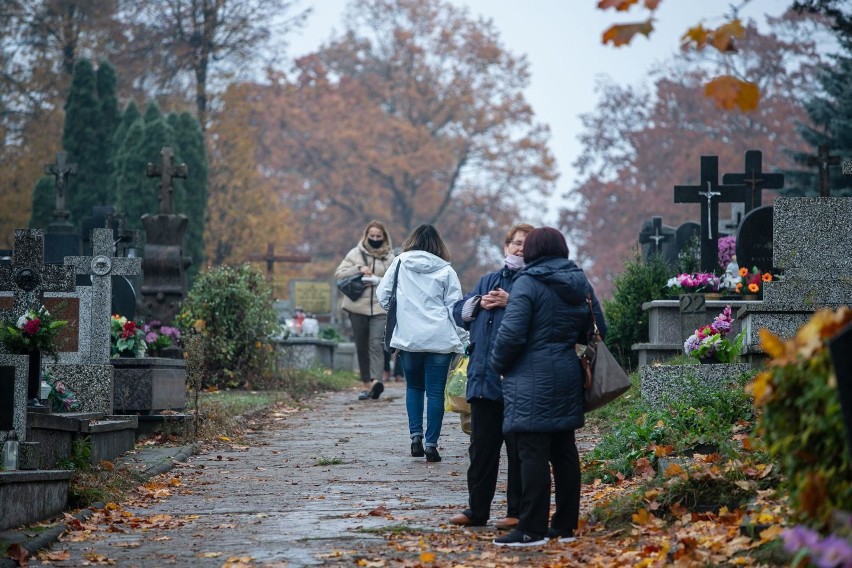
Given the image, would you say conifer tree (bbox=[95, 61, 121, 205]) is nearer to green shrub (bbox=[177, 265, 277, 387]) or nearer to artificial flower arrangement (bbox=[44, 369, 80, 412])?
green shrub (bbox=[177, 265, 277, 387])

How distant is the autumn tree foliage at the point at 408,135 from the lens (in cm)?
4712

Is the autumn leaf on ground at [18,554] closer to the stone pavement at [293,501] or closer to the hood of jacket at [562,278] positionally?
the stone pavement at [293,501]

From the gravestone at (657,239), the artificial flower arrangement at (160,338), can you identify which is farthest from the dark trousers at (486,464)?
the gravestone at (657,239)

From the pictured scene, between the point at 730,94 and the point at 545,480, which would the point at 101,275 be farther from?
the point at 730,94

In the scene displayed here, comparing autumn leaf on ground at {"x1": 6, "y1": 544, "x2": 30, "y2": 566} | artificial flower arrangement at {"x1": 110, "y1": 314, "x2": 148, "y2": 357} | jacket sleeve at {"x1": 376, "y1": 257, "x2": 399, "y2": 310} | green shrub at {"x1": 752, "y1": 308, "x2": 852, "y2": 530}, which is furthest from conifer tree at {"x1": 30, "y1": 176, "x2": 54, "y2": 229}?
green shrub at {"x1": 752, "y1": 308, "x2": 852, "y2": 530}

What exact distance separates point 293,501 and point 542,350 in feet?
8.13

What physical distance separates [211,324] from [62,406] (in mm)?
7246

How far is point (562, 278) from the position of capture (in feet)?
23.0

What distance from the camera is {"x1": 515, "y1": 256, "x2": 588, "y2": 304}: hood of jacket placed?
701cm

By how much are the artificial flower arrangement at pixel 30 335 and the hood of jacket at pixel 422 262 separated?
9.46 feet

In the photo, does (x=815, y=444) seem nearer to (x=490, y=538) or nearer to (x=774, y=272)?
(x=490, y=538)

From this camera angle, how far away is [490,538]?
283 inches

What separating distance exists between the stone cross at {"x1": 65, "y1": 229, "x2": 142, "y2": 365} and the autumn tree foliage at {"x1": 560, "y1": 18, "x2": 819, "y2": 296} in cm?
3257

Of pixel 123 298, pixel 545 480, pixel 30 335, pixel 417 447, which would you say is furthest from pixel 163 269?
pixel 545 480
